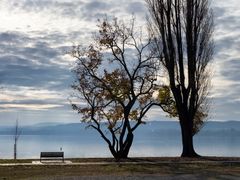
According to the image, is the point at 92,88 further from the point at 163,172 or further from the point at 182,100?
the point at 163,172

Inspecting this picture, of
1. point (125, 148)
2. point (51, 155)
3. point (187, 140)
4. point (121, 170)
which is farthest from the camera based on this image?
point (187, 140)

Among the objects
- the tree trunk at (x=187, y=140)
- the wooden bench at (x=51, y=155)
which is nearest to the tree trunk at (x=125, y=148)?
the wooden bench at (x=51, y=155)

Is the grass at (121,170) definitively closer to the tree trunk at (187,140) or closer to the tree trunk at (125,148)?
the tree trunk at (125,148)

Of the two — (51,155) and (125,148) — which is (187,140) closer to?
(125,148)

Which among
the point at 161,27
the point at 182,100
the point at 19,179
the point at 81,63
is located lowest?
the point at 19,179

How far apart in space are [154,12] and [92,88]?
6364 mm

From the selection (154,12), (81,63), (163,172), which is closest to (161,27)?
(154,12)

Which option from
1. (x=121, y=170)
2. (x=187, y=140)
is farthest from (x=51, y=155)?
(x=187, y=140)

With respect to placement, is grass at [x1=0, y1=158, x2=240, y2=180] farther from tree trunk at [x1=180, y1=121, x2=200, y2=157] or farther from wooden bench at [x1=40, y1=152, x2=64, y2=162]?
tree trunk at [x1=180, y1=121, x2=200, y2=157]

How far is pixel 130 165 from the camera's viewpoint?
988 inches

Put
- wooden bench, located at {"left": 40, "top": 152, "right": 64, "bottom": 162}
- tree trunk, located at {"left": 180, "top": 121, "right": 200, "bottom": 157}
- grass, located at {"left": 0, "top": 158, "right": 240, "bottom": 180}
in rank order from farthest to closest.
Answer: tree trunk, located at {"left": 180, "top": 121, "right": 200, "bottom": 157} < wooden bench, located at {"left": 40, "top": 152, "right": 64, "bottom": 162} < grass, located at {"left": 0, "top": 158, "right": 240, "bottom": 180}

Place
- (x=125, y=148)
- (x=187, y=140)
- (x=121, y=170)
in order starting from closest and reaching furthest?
(x=121, y=170), (x=125, y=148), (x=187, y=140)

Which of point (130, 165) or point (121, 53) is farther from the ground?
point (121, 53)

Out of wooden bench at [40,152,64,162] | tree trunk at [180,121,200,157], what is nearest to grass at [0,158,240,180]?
wooden bench at [40,152,64,162]
